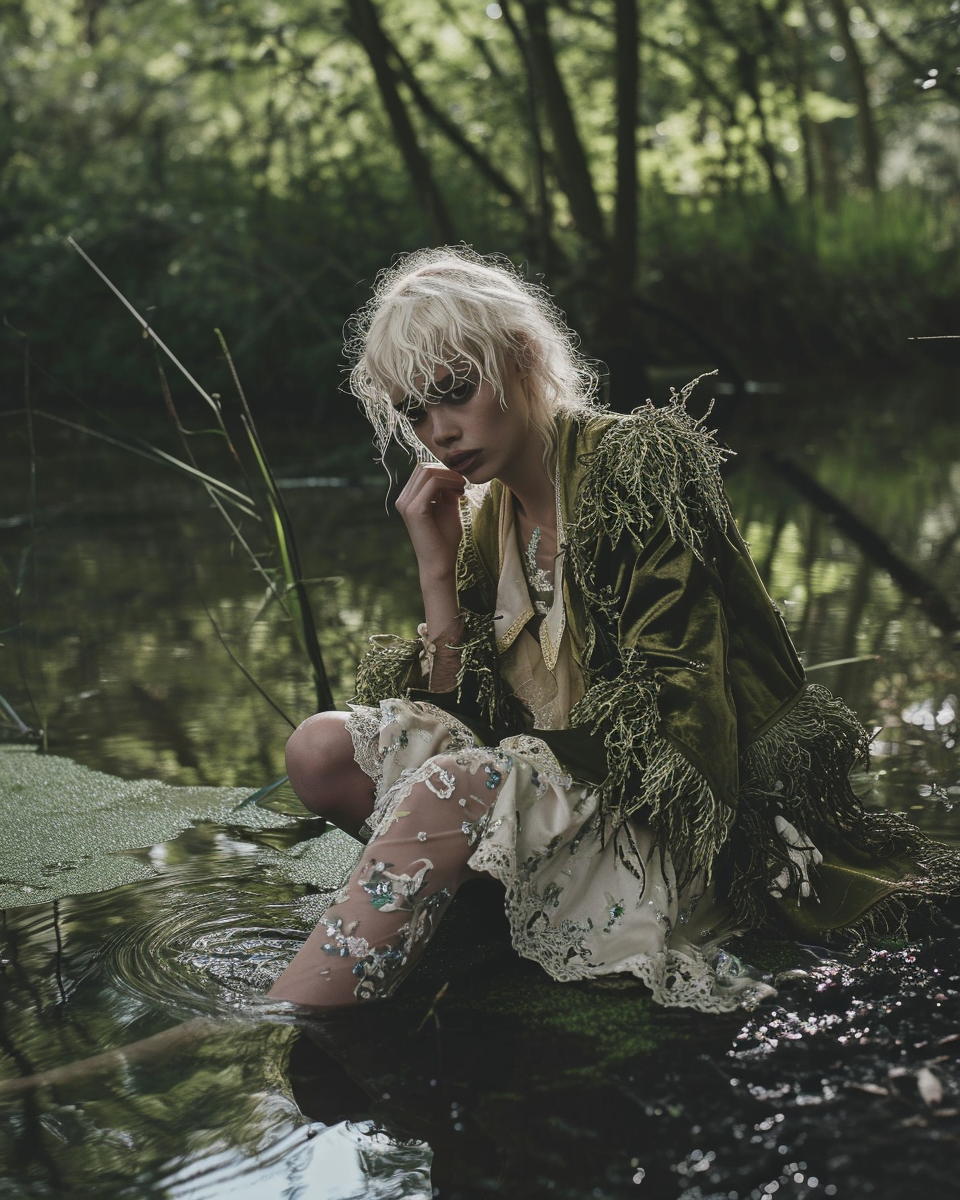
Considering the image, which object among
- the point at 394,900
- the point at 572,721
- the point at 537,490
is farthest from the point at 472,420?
the point at 394,900

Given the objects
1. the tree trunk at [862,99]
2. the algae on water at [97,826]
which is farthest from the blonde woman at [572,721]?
the tree trunk at [862,99]

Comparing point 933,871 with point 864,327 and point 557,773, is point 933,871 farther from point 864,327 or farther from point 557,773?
point 864,327

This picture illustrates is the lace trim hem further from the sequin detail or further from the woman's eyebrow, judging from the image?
the woman's eyebrow

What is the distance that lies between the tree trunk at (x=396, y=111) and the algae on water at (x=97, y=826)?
4890 millimetres

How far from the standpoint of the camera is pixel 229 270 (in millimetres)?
8219

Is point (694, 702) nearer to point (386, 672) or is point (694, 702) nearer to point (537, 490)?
point (537, 490)

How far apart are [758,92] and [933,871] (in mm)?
10291

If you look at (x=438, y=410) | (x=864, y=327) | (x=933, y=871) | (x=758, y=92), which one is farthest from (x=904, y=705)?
(x=758, y=92)

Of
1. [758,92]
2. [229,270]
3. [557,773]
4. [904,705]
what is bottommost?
[904,705]

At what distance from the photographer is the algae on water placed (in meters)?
2.28

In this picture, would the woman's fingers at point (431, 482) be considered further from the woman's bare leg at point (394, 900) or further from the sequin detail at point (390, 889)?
the sequin detail at point (390, 889)

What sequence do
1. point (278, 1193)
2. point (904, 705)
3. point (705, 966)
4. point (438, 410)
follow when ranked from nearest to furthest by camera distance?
point (278, 1193) → point (705, 966) → point (438, 410) → point (904, 705)

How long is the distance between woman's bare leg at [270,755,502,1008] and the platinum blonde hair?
55 centimetres

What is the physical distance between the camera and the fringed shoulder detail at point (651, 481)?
1.84m
